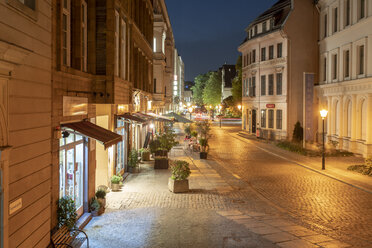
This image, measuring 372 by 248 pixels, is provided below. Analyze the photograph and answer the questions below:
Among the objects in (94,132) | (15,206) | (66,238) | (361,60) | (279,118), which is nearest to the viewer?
(15,206)

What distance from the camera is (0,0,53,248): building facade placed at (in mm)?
5410

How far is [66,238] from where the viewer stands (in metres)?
8.06

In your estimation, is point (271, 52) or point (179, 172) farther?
point (271, 52)

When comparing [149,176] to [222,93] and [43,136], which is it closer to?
[43,136]

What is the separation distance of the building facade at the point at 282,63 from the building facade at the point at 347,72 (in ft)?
7.58

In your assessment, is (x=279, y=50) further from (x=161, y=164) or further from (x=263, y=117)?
(x=161, y=164)

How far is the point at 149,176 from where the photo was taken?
17109mm

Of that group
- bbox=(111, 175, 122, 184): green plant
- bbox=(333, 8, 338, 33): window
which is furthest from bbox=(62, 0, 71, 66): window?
bbox=(333, 8, 338, 33): window

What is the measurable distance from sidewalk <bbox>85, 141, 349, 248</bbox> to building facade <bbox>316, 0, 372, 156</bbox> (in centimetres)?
1439

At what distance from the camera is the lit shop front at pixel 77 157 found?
8906 mm

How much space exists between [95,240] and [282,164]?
52.4 feet

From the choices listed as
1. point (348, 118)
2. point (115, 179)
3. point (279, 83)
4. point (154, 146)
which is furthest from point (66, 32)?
point (279, 83)

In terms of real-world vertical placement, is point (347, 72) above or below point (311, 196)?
above

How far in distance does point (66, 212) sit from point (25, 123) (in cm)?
283
